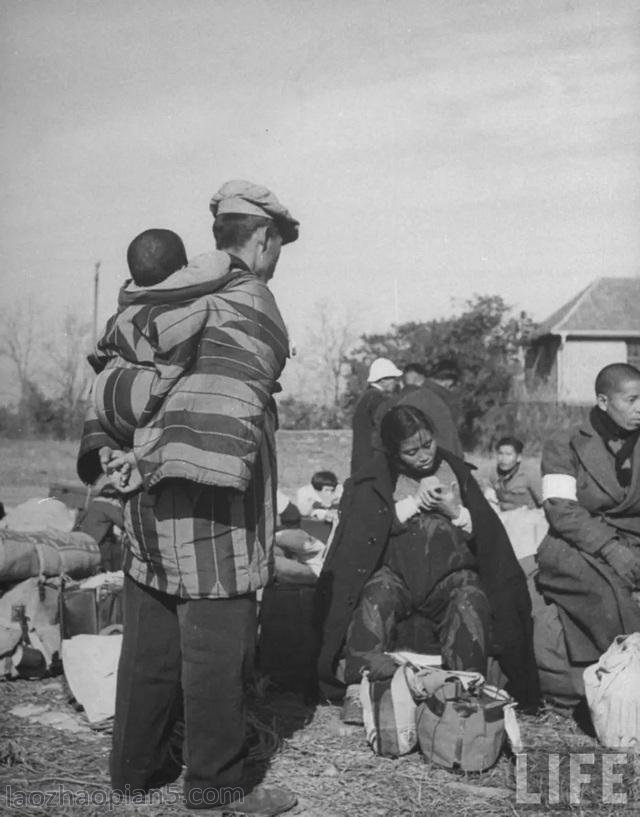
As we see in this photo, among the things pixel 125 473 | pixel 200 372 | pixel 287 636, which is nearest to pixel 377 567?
pixel 287 636

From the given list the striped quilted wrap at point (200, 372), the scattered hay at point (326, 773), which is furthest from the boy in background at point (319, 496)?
the striped quilted wrap at point (200, 372)

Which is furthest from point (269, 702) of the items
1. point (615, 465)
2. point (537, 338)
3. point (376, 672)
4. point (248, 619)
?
point (537, 338)

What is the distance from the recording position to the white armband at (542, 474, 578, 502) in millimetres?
4625

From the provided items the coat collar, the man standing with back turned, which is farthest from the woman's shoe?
the coat collar

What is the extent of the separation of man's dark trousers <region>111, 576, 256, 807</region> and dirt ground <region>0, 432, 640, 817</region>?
167 millimetres

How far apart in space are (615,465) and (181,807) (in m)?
2.50

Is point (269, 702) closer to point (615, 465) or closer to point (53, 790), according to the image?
point (53, 790)

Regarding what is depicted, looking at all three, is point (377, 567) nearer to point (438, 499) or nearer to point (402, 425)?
point (438, 499)

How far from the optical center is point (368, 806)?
3459 mm

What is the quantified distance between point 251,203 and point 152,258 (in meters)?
0.39

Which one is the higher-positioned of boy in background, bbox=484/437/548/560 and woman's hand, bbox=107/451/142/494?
woman's hand, bbox=107/451/142/494

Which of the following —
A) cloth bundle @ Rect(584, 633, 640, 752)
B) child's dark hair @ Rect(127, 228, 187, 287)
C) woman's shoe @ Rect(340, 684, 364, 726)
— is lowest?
woman's shoe @ Rect(340, 684, 364, 726)

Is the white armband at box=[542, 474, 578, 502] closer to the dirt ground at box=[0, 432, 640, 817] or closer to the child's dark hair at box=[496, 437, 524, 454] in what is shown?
the dirt ground at box=[0, 432, 640, 817]

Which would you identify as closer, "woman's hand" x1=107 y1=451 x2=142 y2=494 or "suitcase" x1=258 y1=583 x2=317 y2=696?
"woman's hand" x1=107 y1=451 x2=142 y2=494
